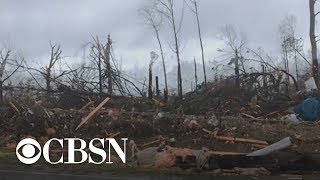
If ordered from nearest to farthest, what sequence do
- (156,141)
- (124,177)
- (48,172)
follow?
(124,177), (48,172), (156,141)

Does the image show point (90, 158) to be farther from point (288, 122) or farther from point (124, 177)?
point (288, 122)

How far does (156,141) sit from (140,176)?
499 cm

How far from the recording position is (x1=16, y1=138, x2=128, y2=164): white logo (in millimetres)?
13508

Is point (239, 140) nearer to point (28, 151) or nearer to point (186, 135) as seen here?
point (186, 135)

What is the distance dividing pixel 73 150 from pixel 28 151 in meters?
1.57

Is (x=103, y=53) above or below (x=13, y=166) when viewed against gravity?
above

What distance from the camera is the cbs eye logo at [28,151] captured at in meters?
13.7

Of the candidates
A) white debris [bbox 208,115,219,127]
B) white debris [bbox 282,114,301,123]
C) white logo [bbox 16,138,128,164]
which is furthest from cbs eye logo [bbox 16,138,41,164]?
white debris [bbox 282,114,301,123]

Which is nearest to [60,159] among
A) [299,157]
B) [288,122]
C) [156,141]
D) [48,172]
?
[48,172]

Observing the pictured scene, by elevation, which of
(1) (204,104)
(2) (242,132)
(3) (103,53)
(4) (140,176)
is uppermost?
(3) (103,53)

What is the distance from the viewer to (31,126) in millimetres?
17781

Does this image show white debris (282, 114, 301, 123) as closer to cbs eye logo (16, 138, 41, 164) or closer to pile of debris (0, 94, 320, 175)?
pile of debris (0, 94, 320, 175)

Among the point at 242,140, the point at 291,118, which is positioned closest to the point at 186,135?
the point at 242,140

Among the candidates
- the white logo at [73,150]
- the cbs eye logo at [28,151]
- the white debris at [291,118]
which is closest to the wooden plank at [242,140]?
the white logo at [73,150]
